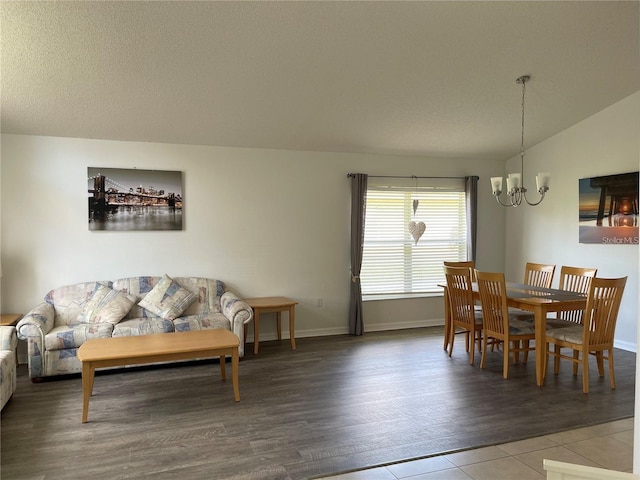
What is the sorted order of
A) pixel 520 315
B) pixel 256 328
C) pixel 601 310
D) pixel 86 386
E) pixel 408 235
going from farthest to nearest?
pixel 408 235 < pixel 256 328 < pixel 520 315 < pixel 601 310 < pixel 86 386

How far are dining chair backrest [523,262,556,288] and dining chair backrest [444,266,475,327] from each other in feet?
3.31

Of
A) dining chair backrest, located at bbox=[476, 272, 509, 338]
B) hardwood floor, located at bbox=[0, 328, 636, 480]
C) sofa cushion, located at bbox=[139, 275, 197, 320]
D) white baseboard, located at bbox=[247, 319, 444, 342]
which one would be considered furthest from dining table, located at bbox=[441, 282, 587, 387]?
sofa cushion, located at bbox=[139, 275, 197, 320]

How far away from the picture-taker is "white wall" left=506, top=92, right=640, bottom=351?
5.43 metres

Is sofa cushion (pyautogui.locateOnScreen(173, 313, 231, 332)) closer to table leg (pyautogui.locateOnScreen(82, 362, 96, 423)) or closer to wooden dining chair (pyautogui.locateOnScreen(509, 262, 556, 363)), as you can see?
table leg (pyautogui.locateOnScreen(82, 362, 96, 423))

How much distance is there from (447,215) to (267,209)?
2675 millimetres

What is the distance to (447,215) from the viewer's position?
22.9 feet

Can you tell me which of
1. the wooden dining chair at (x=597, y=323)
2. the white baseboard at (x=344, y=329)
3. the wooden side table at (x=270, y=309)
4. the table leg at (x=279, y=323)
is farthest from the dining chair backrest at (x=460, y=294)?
the table leg at (x=279, y=323)

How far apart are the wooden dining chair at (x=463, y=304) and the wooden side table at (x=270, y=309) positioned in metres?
1.74

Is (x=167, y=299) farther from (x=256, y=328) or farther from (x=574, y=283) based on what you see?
(x=574, y=283)

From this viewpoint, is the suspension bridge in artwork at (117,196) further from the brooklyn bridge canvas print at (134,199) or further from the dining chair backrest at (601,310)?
the dining chair backrest at (601,310)

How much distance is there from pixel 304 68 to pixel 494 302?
9.03ft

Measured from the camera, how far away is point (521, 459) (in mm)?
2891

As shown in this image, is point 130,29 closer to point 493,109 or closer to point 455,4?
point 455,4

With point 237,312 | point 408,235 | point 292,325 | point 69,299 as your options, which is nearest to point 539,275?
point 408,235
